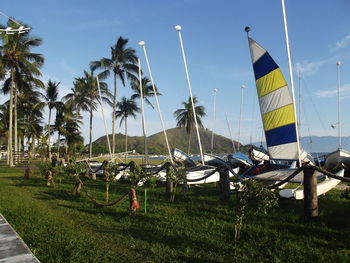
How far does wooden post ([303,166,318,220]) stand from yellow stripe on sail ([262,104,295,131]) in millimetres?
7455

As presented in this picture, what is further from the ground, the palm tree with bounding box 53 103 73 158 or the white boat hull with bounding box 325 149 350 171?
the palm tree with bounding box 53 103 73 158

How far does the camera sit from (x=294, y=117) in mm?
14430

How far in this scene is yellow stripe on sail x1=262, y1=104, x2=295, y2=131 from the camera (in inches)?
599

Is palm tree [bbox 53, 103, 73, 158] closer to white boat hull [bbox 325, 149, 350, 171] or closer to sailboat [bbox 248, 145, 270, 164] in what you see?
sailboat [bbox 248, 145, 270, 164]

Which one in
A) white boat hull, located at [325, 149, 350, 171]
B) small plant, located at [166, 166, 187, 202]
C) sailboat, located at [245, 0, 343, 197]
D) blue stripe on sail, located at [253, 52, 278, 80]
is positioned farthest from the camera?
white boat hull, located at [325, 149, 350, 171]

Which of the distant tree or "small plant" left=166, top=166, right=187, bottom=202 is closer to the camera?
"small plant" left=166, top=166, right=187, bottom=202

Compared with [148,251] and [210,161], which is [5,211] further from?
[210,161]

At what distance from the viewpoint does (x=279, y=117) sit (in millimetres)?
15672

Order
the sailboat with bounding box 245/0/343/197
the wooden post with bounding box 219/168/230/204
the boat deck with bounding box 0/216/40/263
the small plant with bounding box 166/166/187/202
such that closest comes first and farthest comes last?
1. the boat deck with bounding box 0/216/40/263
2. the wooden post with bounding box 219/168/230/204
3. the small plant with bounding box 166/166/187/202
4. the sailboat with bounding box 245/0/343/197

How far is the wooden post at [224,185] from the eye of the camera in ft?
36.2

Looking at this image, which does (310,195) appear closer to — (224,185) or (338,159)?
(224,185)

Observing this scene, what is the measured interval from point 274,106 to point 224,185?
7.28m

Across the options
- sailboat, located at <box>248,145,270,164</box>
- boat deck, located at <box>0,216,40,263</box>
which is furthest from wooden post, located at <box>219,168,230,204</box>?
sailboat, located at <box>248,145,270,164</box>

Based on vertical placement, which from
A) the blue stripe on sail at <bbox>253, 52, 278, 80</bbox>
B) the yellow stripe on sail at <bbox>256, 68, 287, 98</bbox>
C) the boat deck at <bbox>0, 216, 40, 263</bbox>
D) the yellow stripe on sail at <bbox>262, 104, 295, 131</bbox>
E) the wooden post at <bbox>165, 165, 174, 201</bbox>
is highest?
the blue stripe on sail at <bbox>253, 52, 278, 80</bbox>
